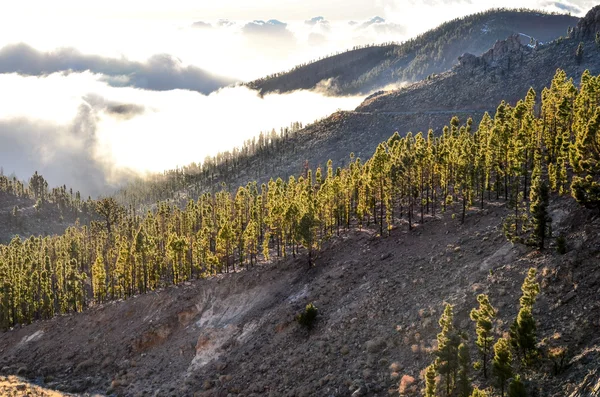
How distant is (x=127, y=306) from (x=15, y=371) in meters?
22.6

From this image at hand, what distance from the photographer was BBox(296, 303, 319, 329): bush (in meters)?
63.0

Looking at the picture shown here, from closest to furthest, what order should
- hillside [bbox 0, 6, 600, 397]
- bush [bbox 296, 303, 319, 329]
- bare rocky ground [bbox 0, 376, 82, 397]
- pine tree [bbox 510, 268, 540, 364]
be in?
1. pine tree [bbox 510, 268, 540, 364]
2. hillside [bbox 0, 6, 600, 397]
3. bush [bbox 296, 303, 319, 329]
4. bare rocky ground [bbox 0, 376, 82, 397]

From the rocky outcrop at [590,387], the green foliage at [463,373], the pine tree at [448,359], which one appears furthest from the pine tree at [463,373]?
the rocky outcrop at [590,387]

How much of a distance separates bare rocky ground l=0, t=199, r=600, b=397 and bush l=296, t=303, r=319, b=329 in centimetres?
102

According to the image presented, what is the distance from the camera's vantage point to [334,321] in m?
60.8

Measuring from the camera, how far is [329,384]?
157ft

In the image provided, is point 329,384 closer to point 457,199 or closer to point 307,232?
point 307,232

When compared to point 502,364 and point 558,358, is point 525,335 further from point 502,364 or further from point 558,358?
point 502,364

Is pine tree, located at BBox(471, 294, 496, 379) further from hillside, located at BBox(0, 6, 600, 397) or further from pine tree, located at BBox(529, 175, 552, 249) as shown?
pine tree, located at BBox(529, 175, 552, 249)

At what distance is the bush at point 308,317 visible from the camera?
62969mm

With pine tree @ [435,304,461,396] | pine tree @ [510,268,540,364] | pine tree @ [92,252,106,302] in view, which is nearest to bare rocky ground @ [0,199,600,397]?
pine tree @ [510,268,540,364]

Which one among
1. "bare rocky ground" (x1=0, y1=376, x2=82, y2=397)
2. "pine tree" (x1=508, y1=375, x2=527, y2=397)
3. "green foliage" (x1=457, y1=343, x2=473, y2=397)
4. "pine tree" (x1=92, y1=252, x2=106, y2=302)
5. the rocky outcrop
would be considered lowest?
"bare rocky ground" (x1=0, y1=376, x2=82, y2=397)

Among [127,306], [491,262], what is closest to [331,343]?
[491,262]

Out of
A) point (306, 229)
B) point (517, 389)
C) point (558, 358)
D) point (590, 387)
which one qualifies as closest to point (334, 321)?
point (306, 229)
